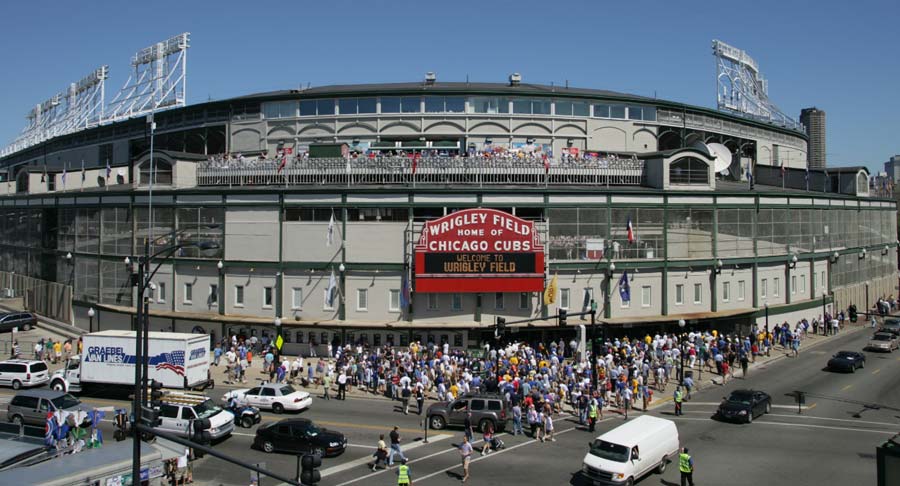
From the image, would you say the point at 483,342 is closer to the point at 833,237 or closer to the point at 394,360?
the point at 394,360

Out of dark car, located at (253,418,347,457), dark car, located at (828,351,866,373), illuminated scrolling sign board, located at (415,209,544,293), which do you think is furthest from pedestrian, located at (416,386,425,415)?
dark car, located at (828,351,866,373)

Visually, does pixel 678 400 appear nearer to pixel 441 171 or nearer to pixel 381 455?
pixel 381 455

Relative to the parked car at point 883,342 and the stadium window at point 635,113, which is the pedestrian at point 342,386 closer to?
the parked car at point 883,342

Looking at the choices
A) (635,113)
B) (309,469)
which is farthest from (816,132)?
(309,469)

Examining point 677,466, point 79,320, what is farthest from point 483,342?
point 79,320

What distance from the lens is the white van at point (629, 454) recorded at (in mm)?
22766

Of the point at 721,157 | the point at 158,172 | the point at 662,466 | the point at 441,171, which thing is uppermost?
the point at 721,157

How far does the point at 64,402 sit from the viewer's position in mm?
30875

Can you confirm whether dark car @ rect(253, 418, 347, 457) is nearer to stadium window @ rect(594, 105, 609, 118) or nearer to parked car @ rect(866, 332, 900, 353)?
parked car @ rect(866, 332, 900, 353)

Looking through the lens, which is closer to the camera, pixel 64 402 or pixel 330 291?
pixel 64 402

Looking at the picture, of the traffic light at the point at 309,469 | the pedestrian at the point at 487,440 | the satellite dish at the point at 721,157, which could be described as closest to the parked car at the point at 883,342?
the satellite dish at the point at 721,157

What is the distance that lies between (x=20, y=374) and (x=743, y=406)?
3827cm

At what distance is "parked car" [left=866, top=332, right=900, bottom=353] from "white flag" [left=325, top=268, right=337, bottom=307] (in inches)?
1588

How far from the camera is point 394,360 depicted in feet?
137
